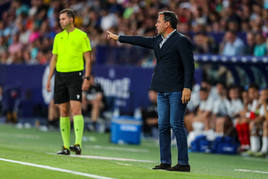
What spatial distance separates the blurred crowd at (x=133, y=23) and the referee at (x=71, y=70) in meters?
6.85

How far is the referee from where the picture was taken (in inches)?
472

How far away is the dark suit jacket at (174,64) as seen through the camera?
375 inches

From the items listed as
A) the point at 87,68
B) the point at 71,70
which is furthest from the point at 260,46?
the point at 71,70

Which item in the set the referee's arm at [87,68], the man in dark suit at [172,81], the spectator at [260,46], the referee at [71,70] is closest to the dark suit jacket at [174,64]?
the man in dark suit at [172,81]

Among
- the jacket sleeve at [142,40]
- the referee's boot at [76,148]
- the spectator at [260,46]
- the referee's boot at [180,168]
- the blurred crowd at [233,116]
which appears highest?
the spectator at [260,46]

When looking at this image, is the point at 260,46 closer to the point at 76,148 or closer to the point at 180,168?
the point at 76,148

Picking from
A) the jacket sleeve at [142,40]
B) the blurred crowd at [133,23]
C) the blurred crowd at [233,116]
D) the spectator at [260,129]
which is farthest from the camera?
the blurred crowd at [133,23]

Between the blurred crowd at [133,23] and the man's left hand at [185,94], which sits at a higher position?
the blurred crowd at [133,23]

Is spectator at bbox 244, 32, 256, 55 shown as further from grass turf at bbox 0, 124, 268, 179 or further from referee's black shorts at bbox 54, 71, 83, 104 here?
referee's black shorts at bbox 54, 71, 83, 104

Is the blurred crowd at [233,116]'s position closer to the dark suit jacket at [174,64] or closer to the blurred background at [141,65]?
the blurred background at [141,65]

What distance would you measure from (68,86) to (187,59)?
3.10 metres

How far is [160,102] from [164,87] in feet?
0.78

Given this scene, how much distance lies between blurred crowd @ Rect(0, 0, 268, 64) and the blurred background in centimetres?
3

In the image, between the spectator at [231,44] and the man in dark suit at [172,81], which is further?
the spectator at [231,44]
